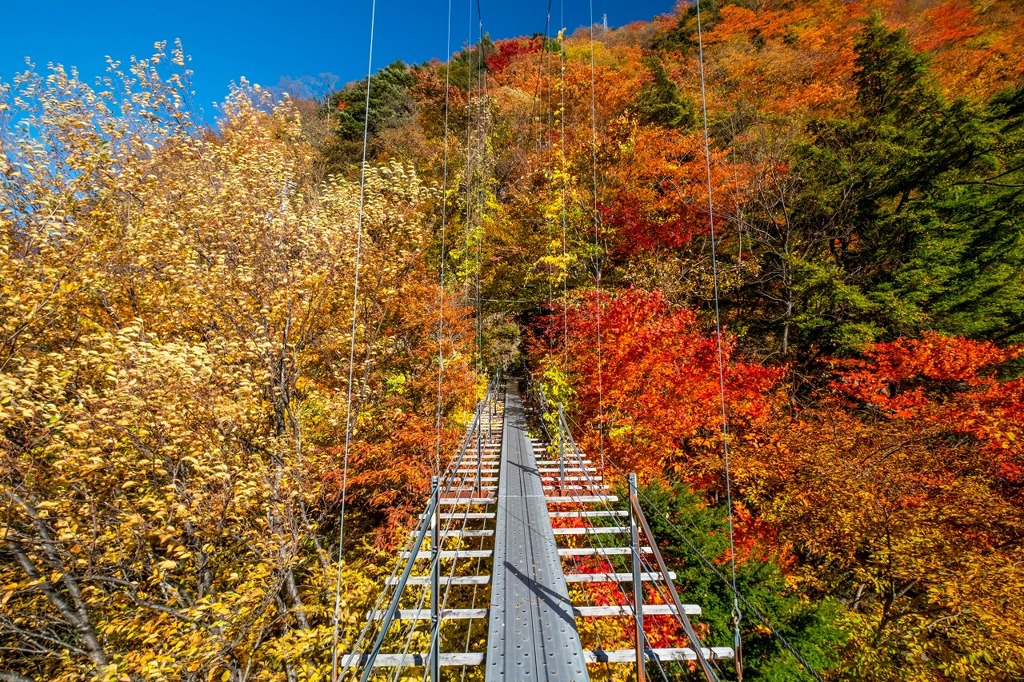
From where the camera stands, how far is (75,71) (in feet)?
24.2

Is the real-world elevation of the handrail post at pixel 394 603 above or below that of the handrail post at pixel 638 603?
above

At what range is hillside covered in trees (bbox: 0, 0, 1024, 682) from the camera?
6246 millimetres

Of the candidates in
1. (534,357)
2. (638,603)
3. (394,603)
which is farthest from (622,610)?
(534,357)

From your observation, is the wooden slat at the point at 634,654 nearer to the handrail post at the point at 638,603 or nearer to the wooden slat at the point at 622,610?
the handrail post at the point at 638,603

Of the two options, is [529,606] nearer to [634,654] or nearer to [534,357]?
[634,654]

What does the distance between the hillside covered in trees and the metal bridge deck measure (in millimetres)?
2805

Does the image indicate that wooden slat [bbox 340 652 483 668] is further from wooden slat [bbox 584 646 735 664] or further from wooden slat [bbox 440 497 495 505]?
wooden slat [bbox 440 497 495 505]

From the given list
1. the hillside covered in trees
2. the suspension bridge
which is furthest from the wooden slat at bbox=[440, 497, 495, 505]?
the hillside covered in trees

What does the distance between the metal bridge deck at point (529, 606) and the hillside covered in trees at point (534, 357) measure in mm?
2805

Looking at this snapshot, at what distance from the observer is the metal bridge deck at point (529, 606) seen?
334 centimetres

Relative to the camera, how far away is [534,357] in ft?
54.2

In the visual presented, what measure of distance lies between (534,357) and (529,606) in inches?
499

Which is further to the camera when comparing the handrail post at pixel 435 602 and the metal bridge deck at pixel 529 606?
the metal bridge deck at pixel 529 606

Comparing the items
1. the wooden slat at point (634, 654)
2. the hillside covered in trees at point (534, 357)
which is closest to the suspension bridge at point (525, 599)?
the wooden slat at point (634, 654)
